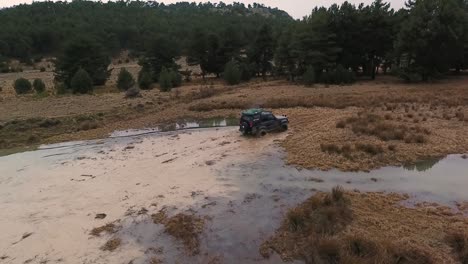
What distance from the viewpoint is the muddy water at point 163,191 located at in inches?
520

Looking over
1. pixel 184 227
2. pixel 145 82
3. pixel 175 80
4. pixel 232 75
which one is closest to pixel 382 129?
pixel 184 227

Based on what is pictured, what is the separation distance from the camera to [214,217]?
596 inches

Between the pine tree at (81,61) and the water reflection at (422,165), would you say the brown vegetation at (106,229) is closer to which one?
the water reflection at (422,165)

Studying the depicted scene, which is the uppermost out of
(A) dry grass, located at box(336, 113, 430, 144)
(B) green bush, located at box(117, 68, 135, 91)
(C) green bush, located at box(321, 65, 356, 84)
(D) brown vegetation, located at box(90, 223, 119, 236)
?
(B) green bush, located at box(117, 68, 135, 91)

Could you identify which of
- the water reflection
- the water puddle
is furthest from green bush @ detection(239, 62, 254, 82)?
the water reflection

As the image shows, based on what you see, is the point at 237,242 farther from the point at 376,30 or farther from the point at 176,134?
the point at 376,30

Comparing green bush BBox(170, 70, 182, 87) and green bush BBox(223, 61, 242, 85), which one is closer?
green bush BBox(170, 70, 182, 87)

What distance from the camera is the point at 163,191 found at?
706 inches

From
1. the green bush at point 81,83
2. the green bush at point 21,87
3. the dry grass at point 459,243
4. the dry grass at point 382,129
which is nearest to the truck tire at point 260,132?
the dry grass at point 382,129

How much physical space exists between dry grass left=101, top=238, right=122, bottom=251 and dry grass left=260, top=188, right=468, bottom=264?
15.9 feet

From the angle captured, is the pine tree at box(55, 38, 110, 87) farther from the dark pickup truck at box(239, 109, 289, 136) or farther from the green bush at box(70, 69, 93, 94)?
the dark pickup truck at box(239, 109, 289, 136)

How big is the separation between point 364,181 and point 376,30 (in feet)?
130

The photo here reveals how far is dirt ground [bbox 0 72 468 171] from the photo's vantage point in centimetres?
2170

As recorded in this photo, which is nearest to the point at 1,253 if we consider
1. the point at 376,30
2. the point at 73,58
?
the point at 73,58
